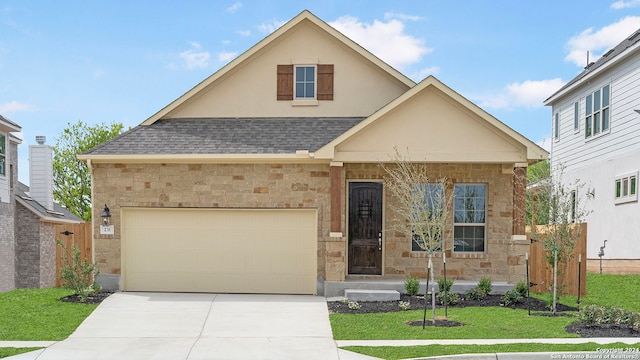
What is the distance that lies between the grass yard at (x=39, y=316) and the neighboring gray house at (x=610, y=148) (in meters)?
13.4

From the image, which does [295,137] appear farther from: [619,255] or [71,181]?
[71,181]

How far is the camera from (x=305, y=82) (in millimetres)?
15711

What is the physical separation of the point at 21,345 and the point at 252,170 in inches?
258

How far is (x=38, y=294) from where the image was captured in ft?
46.1

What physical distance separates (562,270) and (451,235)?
2.71 m

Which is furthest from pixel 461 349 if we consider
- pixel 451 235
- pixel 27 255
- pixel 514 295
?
pixel 27 255

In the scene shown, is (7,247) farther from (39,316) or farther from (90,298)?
(39,316)

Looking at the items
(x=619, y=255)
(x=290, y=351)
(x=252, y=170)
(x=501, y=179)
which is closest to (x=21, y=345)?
→ (x=290, y=351)

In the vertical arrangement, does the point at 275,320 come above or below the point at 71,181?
below

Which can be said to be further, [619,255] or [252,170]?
[619,255]

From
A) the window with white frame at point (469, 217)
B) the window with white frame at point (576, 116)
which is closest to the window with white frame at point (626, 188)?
the window with white frame at point (576, 116)

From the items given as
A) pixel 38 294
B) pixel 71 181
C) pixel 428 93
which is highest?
pixel 428 93

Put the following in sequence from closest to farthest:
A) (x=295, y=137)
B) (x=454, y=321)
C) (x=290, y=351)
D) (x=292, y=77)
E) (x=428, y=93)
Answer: (x=290, y=351) < (x=454, y=321) < (x=428, y=93) < (x=295, y=137) < (x=292, y=77)

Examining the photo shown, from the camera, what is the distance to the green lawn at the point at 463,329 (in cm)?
873
